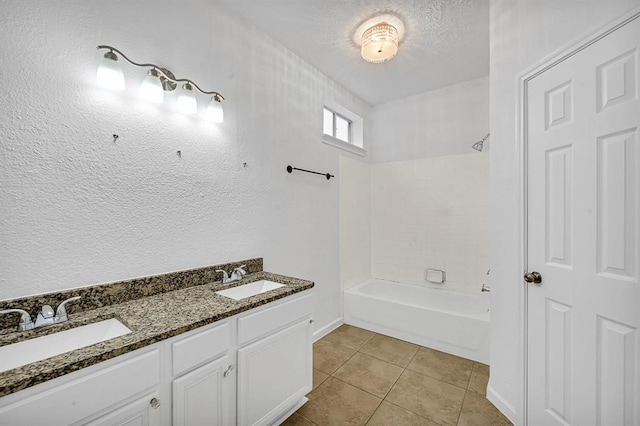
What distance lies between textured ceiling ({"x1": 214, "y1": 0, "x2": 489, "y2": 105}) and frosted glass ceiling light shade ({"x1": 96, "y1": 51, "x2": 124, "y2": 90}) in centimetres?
99

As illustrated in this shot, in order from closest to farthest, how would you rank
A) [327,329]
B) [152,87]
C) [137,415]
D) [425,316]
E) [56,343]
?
[137,415]
[56,343]
[152,87]
[425,316]
[327,329]

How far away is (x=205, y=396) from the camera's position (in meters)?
1.22

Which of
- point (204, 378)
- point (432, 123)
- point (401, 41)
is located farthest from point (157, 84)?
point (432, 123)

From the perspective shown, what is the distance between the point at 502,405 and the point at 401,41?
2.84m

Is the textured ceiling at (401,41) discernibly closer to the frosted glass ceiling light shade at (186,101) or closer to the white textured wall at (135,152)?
the white textured wall at (135,152)

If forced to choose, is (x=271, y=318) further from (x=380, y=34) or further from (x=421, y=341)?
(x=380, y=34)

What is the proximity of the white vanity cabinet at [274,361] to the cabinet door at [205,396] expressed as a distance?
0.07 m

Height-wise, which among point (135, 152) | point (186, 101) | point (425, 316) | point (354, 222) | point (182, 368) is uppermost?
point (186, 101)

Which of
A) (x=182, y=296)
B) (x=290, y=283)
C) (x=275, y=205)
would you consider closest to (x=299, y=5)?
(x=275, y=205)

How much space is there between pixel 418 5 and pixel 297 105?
3.99ft

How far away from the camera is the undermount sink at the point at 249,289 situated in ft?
5.83

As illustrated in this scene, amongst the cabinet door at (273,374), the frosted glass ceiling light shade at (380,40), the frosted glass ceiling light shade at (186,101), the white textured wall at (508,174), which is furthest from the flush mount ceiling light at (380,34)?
the cabinet door at (273,374)

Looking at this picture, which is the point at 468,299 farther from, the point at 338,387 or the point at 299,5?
the point at 299,5

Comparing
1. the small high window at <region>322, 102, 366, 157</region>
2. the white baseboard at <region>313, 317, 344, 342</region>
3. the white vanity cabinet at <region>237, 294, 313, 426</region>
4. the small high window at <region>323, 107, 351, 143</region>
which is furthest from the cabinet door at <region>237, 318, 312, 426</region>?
the small high window at <region>323, 107, 351, 143</region>
